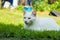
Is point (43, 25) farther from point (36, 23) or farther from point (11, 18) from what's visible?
point (11, 18)

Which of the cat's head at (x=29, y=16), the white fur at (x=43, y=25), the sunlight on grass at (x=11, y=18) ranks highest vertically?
the cat's head at (x=29, y=16)

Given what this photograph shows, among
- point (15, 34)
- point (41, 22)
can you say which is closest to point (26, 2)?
point (41, 22)

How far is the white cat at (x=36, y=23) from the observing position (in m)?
5.67

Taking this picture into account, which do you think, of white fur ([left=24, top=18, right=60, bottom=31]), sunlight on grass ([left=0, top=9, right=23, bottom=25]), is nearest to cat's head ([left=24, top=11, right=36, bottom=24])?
white fur ([left=24, top=18, right=60, bottom=31])

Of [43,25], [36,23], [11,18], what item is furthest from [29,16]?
[11,18]

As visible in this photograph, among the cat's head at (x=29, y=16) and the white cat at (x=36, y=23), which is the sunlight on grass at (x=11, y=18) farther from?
the cat's head at (x=29, y=16)

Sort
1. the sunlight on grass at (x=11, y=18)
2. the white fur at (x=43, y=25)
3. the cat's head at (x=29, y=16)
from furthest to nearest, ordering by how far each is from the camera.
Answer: the sunlight on grass at (x=11, y=18) < the white fur at (x=43, y=25) < the cat's head at (x=29, y=16)

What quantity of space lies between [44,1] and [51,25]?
24.2 feet

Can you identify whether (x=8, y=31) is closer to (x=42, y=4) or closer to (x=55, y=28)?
(x=55, y=28)

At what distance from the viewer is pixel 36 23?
584 centimetres

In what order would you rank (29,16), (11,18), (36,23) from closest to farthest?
(29,16) → (36,23) → (11,18)

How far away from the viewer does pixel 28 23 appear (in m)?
5.79

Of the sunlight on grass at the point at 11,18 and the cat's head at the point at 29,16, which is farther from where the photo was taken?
the sunlight on grass at the point at 11,18

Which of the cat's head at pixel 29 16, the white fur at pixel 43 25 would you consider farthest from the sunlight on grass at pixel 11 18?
the cat's head at pixel 29 16
